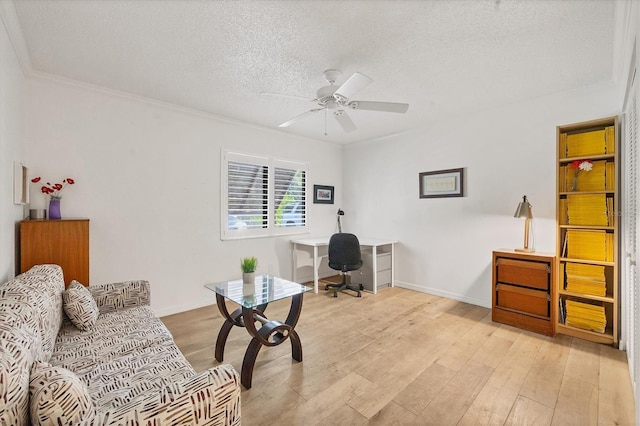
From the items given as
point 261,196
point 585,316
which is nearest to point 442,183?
point 585,316

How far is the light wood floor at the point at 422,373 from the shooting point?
1756mm

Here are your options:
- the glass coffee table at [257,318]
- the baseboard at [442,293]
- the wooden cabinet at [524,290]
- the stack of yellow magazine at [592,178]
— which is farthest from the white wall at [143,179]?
the stack of yellow magazine at [592,178]

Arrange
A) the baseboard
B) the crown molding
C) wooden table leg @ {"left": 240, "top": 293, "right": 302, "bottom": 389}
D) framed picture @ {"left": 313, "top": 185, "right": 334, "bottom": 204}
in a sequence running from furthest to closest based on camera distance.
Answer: framed picture @ {"left": 313, "top": 185, "right": 334, "bottom": 204} → the baseboard → wooden table leg @ {"left": 240, "top": 293, "right": 302, "bottom": 389} → the crown molding

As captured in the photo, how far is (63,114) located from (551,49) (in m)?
4.33

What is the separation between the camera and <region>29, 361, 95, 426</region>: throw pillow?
0.91m

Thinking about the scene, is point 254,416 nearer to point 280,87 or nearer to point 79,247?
point 79,247

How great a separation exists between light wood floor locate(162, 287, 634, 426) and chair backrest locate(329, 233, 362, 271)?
35.7 inches

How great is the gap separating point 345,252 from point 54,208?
3206 millimetres

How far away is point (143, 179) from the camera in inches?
127

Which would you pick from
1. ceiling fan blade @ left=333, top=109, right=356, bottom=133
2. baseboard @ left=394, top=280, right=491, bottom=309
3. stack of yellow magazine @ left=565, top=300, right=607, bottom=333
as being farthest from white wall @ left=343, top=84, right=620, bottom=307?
ceiling fan blade @ left=333, top=109, right=356, bottom=133

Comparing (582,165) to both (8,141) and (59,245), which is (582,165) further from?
(59,245)

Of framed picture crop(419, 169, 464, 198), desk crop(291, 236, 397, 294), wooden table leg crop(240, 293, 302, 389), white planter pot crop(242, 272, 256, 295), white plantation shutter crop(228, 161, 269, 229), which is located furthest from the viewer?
desk crop(291, 236, 397, 294)

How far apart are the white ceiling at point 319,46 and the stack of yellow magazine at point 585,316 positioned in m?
2.16

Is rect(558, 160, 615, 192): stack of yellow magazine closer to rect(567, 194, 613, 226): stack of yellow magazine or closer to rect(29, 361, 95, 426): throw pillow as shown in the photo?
rect(567, 194, 613, 226): stack of yellow magazine
